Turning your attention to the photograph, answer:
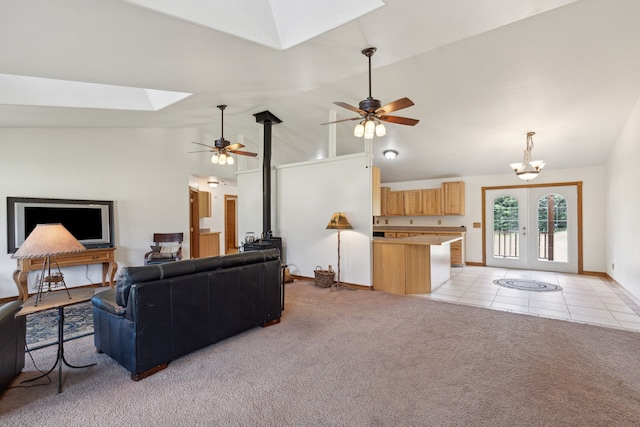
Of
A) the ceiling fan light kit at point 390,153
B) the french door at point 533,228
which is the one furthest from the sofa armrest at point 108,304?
the french door at point 533,228

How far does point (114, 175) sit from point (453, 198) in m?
7.12

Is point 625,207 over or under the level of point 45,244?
over

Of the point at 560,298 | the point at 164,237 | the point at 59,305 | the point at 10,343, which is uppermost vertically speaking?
the point at 164,237

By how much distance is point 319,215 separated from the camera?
536 centimetres

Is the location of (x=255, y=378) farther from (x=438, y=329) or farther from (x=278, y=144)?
(x=278, y=144)

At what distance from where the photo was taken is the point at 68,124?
453 cm

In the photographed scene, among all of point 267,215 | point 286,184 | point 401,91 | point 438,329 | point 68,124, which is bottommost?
point 438,329

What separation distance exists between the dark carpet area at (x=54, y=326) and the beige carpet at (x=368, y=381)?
8.1 inches

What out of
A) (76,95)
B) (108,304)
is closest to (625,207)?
(108,304)

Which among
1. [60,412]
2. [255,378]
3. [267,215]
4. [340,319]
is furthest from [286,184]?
[60,412]

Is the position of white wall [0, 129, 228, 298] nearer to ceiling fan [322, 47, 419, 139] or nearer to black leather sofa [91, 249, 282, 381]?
black leather sofa [91, 249, 282, 381]

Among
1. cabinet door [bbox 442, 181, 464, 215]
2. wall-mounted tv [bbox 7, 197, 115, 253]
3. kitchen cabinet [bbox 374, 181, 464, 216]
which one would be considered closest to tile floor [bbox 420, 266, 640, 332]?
cabinet door [bbox 442, 181, 464, 215]

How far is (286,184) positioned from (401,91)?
2.72m

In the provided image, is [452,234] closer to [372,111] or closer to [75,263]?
[372,111]
